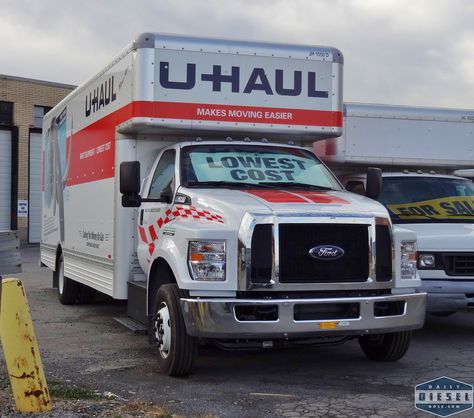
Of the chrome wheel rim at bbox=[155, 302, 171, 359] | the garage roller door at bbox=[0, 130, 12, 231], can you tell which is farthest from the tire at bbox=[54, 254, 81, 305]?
the garage roller door at bbox=[0, 130, 12, 231]

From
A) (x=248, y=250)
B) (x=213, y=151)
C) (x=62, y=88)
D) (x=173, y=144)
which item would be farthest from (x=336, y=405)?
(x=62, y=88)

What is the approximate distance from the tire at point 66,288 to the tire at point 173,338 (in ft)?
16.3

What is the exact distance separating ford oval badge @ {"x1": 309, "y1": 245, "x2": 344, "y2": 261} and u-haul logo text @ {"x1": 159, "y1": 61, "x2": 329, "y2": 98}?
8.09 feet

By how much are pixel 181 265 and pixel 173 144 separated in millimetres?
2122

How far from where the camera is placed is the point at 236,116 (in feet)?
26.0

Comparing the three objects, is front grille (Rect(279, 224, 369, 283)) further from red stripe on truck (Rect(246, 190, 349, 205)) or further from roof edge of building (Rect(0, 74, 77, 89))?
roof edge of building (Rect(0, 74, 77, 89))

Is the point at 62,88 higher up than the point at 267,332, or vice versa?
the point at 62,88

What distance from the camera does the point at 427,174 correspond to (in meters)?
10.2

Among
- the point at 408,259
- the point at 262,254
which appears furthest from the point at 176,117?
the point at 408,259

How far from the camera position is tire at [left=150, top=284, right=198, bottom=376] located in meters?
6.25

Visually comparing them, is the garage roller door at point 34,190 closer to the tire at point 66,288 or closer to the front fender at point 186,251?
the tire at point 66,288

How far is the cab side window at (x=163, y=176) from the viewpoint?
7.43 metres

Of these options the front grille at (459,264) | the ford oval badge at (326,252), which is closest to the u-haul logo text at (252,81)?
the front grille at (459,264)

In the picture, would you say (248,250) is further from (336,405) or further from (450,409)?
(450,409)
